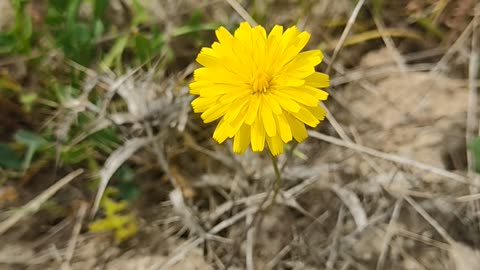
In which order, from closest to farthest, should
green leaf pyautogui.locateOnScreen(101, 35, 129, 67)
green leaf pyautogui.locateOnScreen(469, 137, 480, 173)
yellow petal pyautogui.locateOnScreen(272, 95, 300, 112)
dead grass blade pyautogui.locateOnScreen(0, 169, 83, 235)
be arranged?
1. yellow petal pyautogui.locateOnScreen(272, 95, 300, 112)
2. green leaf pyautogui.locateOnScreen(469, 137, 480, 173)
3. dead grass blade pyautogui.locateOnScreen(0, 169, 83, 235)
4. green leaf pyautogui.locateOnScreen(101, 35, 129, 67)

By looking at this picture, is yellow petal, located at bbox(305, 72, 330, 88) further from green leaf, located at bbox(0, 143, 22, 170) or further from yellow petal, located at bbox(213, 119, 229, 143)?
Result: green leaf, located at bbox(0, 143, 22, 170)

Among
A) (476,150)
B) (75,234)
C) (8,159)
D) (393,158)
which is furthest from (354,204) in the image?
(8,159)

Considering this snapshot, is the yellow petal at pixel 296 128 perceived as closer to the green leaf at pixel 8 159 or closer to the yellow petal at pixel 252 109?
the yellow petal at pixel 252 109

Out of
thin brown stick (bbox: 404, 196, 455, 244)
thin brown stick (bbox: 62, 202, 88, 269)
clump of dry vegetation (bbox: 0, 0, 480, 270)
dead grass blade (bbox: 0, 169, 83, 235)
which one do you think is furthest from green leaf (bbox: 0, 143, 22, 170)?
thin brown stick (bbox: 404, 196, 455, 244)

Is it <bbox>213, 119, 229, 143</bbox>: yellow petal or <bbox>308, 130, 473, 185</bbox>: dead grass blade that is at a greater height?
<bbox>213, 119, 229, 143</bbox>: yellow petal

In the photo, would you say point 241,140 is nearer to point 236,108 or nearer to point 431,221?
point 236,108

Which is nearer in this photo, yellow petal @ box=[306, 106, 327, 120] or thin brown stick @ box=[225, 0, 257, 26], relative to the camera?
yellow petal @ box=[306, 106, 327, 120]

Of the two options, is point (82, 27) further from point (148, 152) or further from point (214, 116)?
point (214, 116)
